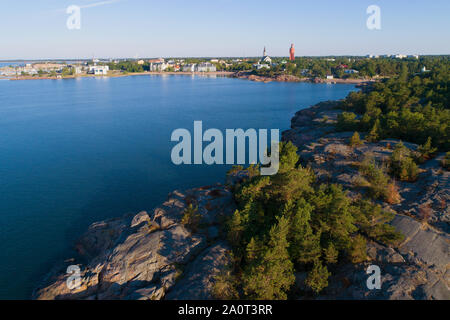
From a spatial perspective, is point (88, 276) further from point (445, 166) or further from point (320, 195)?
point (445, 166)

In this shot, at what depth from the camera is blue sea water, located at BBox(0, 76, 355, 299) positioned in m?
14.6

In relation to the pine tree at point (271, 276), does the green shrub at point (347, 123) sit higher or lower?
higher

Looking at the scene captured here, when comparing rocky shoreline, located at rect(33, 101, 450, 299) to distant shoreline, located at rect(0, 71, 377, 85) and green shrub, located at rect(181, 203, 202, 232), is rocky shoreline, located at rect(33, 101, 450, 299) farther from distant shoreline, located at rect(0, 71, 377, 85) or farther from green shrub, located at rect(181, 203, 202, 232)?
distant shoreline, located at rect(0, 71, 377, 85)

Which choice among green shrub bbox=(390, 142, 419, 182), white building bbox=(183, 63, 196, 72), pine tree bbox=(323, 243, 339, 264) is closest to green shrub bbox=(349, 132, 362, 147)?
green shrub bbox=(390, 142, 419, 182)

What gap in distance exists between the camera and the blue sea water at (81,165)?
1458 cm

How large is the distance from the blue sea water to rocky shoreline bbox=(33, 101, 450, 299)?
101 inches

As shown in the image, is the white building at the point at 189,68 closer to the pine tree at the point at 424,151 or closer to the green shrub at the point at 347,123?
the green shrub at the point at 347,123

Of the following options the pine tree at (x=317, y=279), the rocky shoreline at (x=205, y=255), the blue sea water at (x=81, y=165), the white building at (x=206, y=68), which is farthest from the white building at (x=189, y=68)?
the pine tree at (x=317, y=279)

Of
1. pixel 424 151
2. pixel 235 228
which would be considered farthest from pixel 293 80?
pixel 235 228

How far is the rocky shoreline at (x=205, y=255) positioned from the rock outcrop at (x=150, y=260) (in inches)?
1.2

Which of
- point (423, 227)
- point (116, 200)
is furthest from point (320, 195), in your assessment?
point (116, 200)

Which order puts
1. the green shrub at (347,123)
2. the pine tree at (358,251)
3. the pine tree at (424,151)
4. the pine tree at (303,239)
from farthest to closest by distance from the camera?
the green shrub at (347,123) < the pine tree at (424,151) < the pine tree at (303,239) < the pine tree at (358,251)

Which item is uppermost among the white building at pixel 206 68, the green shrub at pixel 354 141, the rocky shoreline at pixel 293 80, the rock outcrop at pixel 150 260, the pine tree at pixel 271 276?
the white building at pixel 206 68

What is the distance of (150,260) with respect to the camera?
10297 millimetres
